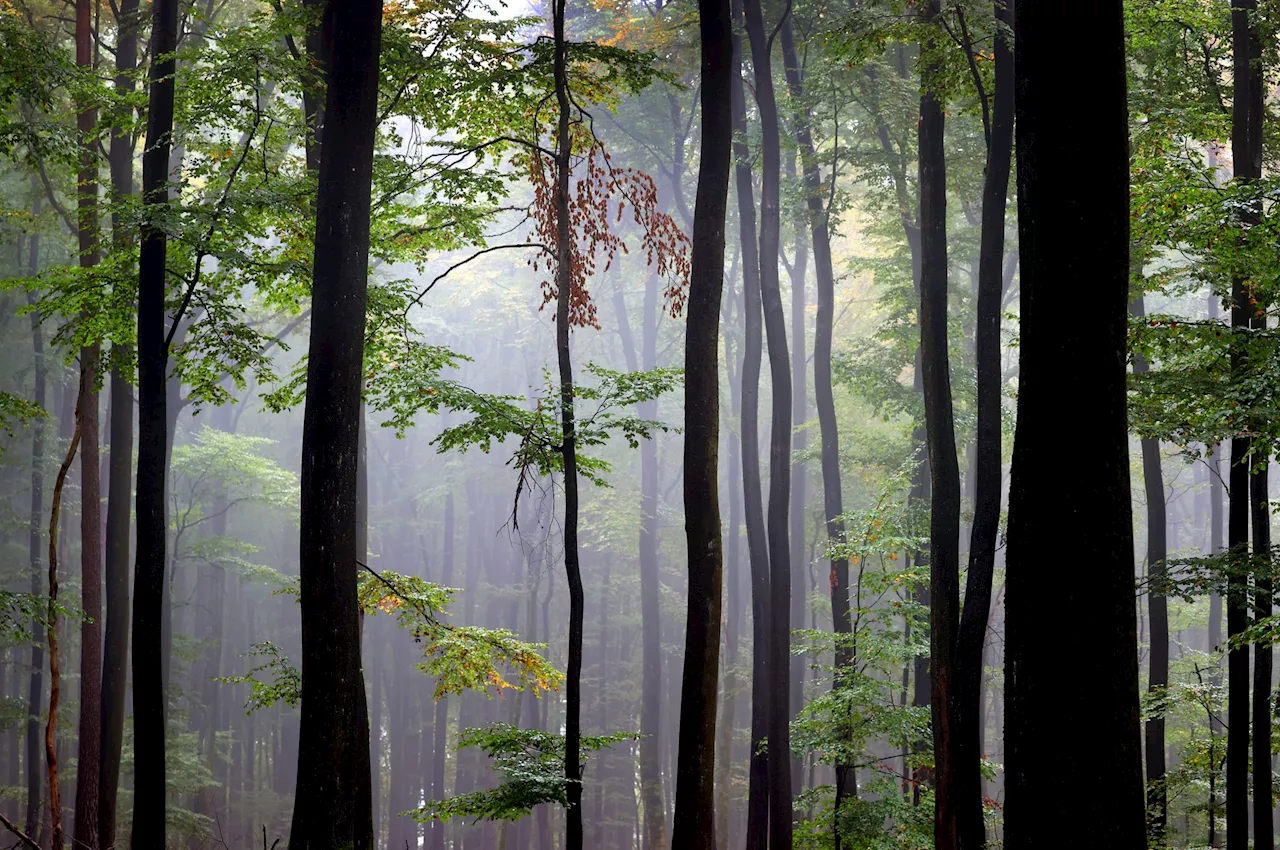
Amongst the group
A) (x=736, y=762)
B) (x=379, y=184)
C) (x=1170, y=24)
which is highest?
(x=1170, y=24)

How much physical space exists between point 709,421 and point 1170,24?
7333 millimetres

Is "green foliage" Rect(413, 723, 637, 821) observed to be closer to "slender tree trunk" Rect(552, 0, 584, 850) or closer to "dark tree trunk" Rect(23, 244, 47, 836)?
"slender tree trunk" Rect(552, 0, 584, 850)

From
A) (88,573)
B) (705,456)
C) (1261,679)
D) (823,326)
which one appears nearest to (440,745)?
(88,573)

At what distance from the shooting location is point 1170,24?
10680 millimetres

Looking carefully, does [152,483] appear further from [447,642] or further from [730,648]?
[730,648]

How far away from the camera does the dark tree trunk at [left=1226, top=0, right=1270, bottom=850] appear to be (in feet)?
27.9

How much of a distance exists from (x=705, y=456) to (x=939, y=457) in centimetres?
280

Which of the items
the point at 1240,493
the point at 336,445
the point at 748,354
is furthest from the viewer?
the point at 748,354

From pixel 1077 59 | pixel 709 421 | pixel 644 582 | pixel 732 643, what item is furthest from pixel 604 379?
pixel 732 643

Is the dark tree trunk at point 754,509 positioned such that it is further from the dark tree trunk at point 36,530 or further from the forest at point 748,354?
the dark tree trunk at point 36,530

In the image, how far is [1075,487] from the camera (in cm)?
409

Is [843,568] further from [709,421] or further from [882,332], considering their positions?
[709,421]

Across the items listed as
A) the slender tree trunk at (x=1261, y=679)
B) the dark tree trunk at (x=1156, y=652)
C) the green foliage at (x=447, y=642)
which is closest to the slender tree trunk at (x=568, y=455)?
the green foliage at (x=447, y=642)

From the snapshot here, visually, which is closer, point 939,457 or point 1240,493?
point 1240,493
